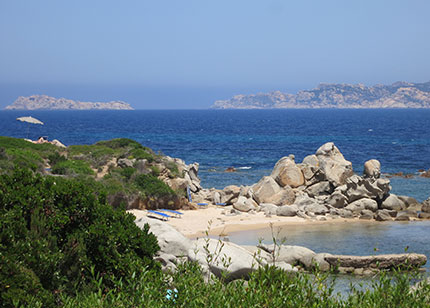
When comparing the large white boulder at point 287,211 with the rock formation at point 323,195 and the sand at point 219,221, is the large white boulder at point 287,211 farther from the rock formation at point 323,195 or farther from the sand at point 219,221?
the sand at point 219,221

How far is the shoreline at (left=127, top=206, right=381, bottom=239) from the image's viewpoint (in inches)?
924

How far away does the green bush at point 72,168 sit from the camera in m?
27.7

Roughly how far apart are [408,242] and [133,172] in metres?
15.9

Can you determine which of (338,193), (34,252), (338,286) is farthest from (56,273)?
(338,193)

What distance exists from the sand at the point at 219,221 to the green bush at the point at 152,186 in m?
1.52

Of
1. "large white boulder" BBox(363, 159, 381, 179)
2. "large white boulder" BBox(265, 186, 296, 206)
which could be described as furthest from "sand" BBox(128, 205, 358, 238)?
"large white boulder" BBox(363, 159, 381, 179)

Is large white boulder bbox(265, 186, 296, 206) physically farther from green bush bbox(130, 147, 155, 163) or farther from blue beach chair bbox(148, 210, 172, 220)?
green bush bbox(130, 147, 155, 163)

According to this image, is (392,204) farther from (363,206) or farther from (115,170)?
(115,170)

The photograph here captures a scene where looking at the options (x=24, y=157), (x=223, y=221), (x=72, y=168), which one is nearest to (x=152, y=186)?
(x=223, y=221)

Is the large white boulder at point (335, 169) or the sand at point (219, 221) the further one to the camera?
the large white boulder at point (335, 169)

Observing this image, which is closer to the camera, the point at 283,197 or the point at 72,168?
the point at 72,168

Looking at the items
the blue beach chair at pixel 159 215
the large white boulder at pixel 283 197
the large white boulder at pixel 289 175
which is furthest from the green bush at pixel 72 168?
the large white boulder at pixel 289 175

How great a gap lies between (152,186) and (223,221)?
4742 mm

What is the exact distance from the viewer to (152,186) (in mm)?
27453
